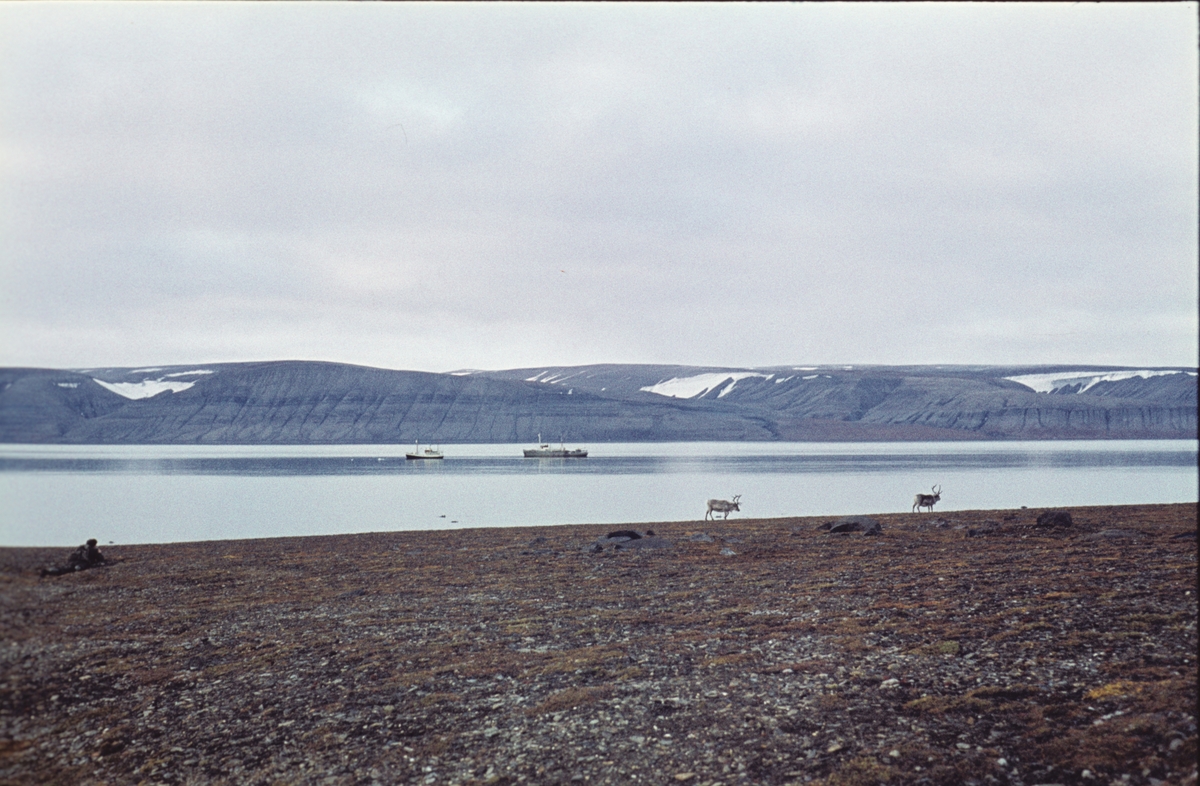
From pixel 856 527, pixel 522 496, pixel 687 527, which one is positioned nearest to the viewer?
pixel 856 527

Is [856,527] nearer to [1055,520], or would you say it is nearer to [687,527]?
[1055,520]

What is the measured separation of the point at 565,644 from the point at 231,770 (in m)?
5.46

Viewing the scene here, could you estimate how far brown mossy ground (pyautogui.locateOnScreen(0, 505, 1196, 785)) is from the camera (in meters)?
7.71

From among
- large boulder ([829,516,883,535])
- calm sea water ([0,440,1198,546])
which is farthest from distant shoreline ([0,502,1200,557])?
calm sea water ([0,440,1198,546])

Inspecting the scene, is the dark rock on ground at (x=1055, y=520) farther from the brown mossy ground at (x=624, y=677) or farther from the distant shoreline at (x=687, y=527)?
the brown mossy ground at (x=624, y=677)

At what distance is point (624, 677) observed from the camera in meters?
11.0

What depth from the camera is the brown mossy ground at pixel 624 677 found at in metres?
7.71

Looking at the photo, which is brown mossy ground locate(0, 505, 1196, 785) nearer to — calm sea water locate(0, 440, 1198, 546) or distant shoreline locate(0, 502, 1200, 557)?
calm sea water locate(0, 440, 1198, 546)

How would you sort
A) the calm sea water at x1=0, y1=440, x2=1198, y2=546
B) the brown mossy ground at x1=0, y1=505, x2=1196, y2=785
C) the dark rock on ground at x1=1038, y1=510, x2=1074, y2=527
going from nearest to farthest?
1. the brown mossy ground at x1=0, y1=505, x2=1196, y2=785
2. the dark rock on ground at x1=1038, y1=510, x2=1074, y2=527
3. the calm sea water at x1=0, y1=440, x2=1198, y2=546

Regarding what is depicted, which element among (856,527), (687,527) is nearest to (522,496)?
(687,527)

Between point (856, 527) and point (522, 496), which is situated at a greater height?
point (856, 527)

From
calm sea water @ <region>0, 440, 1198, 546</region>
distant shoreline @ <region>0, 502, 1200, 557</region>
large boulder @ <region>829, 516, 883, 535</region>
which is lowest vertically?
calm sea water @ <region>0, 440, 1198, 546</region>

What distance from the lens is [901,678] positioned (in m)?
10.1

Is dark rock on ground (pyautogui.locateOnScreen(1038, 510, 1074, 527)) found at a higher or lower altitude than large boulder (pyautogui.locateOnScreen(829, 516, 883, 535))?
higher
